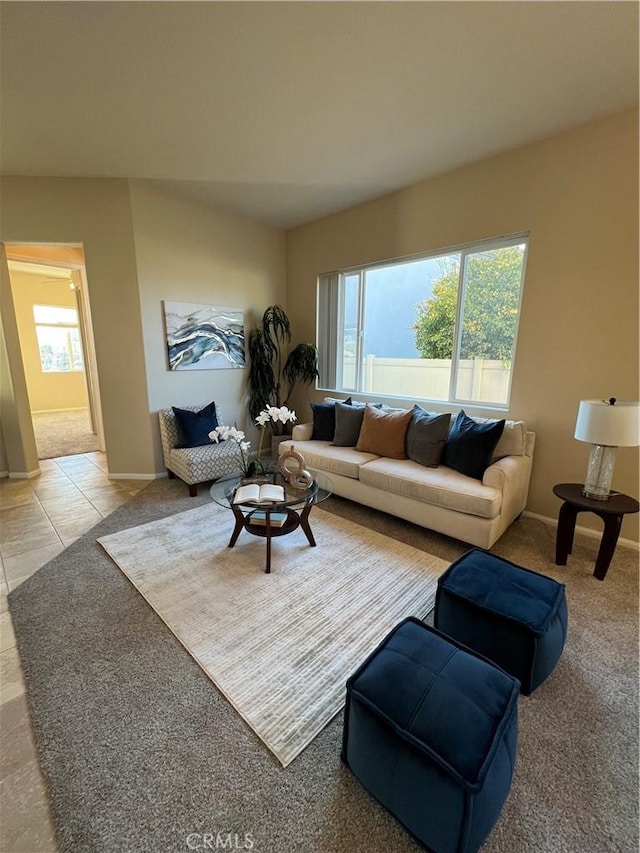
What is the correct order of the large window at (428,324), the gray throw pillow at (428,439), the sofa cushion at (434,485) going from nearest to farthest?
1. the sofa cushion at (434,485)
2. the gray throw pillow at (428,439)
3. the large window at (428,324)

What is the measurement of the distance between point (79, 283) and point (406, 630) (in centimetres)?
596

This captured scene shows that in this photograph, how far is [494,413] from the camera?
321cm

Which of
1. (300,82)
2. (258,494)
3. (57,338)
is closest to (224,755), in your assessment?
(258,494)

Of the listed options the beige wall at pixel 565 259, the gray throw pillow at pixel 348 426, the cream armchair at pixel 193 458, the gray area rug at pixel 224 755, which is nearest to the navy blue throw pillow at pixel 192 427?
the cream armchair at pixel 193 458

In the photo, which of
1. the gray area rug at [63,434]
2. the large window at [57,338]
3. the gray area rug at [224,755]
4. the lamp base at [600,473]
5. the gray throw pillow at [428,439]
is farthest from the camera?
the large window at [57,338]

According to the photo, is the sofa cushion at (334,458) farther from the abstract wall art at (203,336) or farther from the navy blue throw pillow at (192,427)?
the abstract wall art at (203,336)

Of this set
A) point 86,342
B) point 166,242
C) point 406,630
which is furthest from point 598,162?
point 86,342

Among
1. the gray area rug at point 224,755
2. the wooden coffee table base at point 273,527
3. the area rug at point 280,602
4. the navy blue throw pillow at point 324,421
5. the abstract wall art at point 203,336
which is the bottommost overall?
the gray area rug at point 224,755

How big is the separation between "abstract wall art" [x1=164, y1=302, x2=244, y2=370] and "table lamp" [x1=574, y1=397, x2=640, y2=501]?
3.69 meters

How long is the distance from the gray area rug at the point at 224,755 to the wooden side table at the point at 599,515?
33 cm

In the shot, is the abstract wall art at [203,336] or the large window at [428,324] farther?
the abstract wall art at [203,336]

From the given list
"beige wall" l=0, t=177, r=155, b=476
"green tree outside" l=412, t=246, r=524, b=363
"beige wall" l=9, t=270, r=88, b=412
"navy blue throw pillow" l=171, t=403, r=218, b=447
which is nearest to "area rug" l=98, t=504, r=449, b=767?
"navy blue throw pillow" l=171, t=403, r=218, b=447

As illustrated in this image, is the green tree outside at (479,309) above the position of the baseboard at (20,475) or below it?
above

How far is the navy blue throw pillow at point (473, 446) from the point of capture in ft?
8.80
